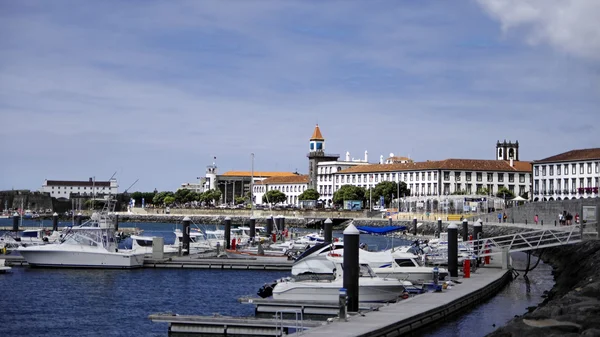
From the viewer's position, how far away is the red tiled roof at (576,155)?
13638 cm

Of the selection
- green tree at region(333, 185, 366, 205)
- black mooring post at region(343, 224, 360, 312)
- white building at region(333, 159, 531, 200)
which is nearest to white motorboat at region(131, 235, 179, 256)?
black mooring post at region(343, 224, 360, 312)

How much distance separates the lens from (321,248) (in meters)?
51.1

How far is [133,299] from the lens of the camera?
44.4m

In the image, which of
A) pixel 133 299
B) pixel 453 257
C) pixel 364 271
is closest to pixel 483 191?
pixel 453 257

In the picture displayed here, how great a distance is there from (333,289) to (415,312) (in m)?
5.29

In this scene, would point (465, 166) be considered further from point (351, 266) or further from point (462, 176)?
point (351, 266)

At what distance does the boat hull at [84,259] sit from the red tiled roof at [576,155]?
9503 centimetres

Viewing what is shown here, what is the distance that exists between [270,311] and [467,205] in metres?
105

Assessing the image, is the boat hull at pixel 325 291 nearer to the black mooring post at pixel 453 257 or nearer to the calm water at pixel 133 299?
the calm water at pixel 133 299

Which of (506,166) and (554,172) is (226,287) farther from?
(506,166)

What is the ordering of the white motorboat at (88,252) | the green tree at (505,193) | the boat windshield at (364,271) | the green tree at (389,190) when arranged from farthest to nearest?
the green tree at (389,190), the green tree at (505,193), the white motorboat at (88,252), the boat windshield at (364,271)

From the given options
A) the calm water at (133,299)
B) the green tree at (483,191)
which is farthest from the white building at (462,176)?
the calm water at (133,299)

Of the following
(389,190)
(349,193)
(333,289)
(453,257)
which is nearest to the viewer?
(333,289)

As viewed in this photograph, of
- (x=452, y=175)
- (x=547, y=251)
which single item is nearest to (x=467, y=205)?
(x=452, y=175)
